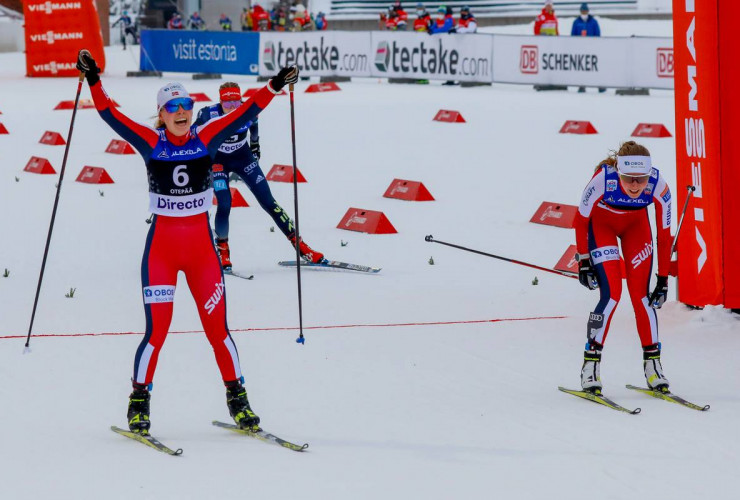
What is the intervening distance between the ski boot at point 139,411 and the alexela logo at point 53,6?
84.9ft

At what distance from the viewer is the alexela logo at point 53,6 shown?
3061 cm

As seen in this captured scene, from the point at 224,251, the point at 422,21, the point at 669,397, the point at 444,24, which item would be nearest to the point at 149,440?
the point at 669,397

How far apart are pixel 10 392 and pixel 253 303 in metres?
2.95

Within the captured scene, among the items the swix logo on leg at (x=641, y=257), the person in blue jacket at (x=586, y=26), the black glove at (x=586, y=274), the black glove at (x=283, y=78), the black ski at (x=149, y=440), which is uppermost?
the person in blue jacket at (x=586, y=26)

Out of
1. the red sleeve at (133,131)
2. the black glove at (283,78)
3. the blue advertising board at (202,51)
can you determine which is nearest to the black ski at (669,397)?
the black glove at (283,78)

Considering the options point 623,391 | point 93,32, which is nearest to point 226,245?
point 623,391

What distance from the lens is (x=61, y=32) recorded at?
30766 millimetres

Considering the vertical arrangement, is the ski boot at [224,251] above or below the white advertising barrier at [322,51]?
below

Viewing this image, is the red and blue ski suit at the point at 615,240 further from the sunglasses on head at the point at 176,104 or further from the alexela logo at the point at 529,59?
the alexela logo at the point at 529,59

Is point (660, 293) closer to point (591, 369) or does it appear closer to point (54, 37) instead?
point (591, 369)

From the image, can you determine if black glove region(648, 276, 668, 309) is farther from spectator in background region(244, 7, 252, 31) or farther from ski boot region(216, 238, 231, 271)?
spectator in background region(244, 7, 252, 31)

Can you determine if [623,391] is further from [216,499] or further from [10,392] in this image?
[10,392]

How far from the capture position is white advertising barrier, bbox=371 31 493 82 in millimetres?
26719

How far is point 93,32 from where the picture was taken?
101ft
